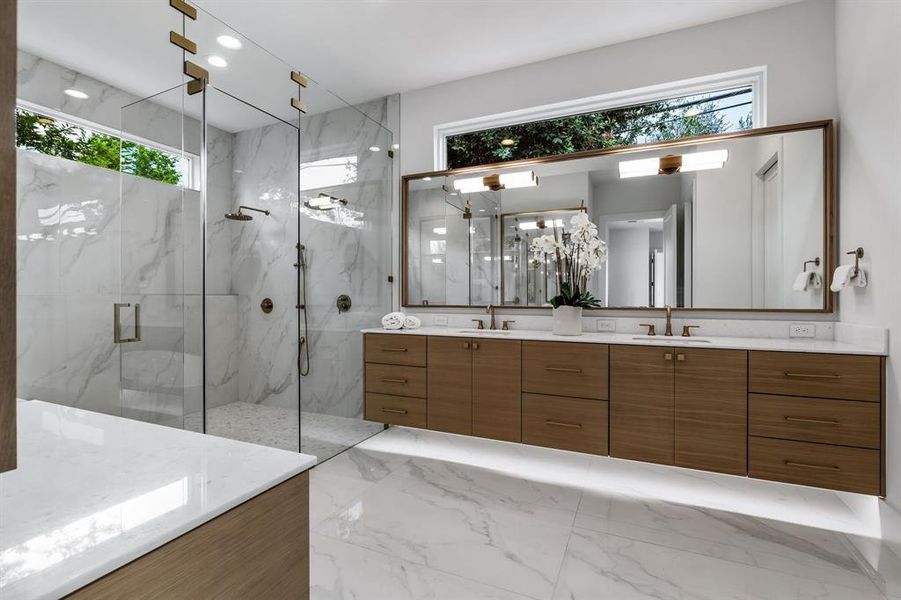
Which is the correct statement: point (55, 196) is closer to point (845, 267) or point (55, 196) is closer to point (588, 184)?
point (588, 184)

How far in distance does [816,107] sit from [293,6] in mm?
3064

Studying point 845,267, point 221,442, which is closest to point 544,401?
point 845,267

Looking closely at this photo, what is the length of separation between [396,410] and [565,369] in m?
1.22

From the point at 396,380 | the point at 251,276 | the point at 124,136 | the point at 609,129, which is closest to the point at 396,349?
the point at 396,380

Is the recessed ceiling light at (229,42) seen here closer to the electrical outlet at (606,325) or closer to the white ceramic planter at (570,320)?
the white ceramic planter at (570,320)

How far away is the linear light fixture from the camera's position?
263 centimetres

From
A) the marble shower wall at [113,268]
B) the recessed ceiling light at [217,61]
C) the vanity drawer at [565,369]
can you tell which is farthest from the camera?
the vanity drawer at [565,369]

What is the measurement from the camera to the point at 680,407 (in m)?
2.22

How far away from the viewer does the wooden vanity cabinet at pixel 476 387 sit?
8.63 feet

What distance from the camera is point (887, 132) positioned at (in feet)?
6.17

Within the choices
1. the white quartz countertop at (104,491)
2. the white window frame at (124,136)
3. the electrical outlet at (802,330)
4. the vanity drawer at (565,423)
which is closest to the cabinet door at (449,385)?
the vanity drawer at (565,423)

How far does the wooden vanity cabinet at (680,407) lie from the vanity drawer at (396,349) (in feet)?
4.05

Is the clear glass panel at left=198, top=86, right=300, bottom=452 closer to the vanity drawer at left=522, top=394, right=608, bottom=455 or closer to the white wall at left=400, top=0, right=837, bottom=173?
the white wall at left=400, top=0, right=837, bottom=173

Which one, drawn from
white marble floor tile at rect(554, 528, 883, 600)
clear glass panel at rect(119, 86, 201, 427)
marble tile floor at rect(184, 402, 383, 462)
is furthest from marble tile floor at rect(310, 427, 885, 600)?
clear glass panel at rect(119, 86, 201, 427)
